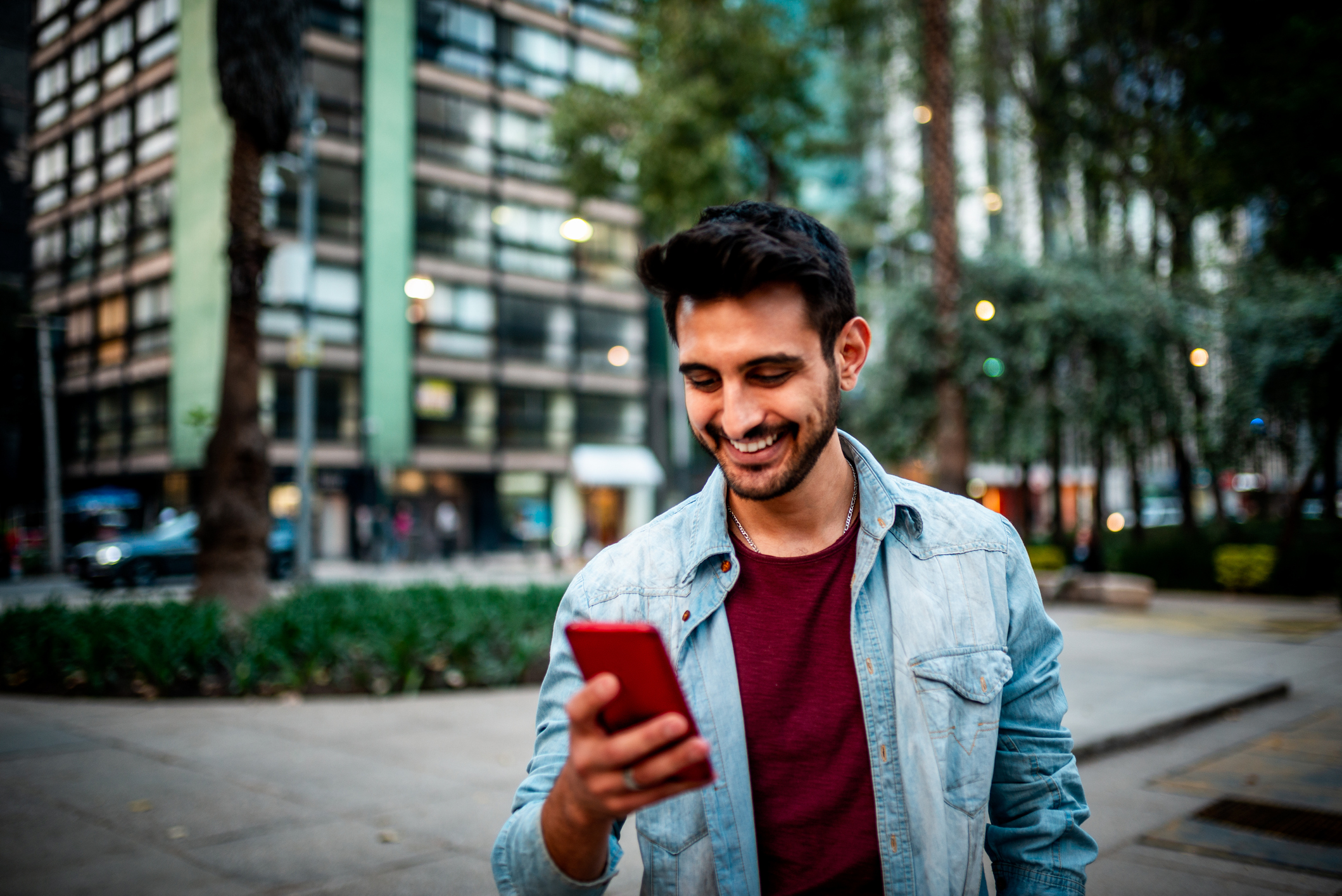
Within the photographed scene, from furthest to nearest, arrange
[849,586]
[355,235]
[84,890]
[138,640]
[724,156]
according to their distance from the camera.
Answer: [355,235]
[724,156]
[138,640]
[84,890]
[849,586]

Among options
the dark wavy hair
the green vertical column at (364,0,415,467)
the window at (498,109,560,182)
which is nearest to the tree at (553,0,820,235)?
the green vertical column at (364,0,415,467)

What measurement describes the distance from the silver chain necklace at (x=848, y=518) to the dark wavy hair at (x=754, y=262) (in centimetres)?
38

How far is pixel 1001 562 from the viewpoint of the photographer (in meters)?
1.88

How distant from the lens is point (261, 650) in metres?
8.00

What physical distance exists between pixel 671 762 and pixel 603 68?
42981mm

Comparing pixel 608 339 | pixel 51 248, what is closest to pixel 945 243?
pixel 608 339

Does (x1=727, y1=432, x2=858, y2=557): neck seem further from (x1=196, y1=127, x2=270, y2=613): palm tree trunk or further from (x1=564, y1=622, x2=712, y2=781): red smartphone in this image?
(x1=196, y1=127, x2=270, y2=613): palm tree trunk

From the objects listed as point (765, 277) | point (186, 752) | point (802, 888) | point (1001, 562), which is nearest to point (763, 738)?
point (802, 888)

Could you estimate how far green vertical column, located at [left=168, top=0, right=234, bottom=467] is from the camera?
3050cm

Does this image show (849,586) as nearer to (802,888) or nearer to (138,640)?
(802,888)

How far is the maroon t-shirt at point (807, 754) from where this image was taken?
1.70 meters

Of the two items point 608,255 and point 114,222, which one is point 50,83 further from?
point 608,255

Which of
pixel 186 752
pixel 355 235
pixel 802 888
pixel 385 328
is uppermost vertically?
pixel 355 235

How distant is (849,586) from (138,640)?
8186mm
